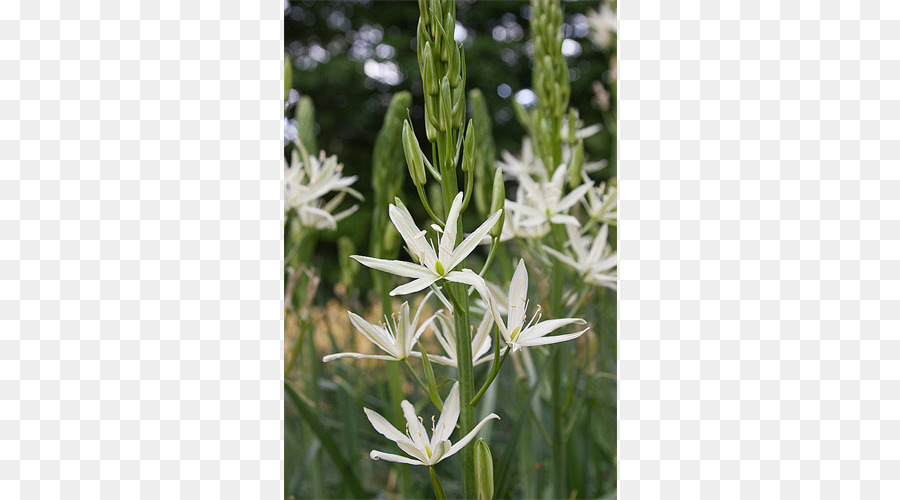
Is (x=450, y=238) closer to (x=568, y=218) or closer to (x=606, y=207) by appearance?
(x=568, y=218)

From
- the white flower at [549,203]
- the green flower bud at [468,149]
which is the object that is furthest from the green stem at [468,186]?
the white flower at [549,203]

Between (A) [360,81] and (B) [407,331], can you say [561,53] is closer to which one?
(B) [407,331]

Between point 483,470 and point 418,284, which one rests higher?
point 418,284

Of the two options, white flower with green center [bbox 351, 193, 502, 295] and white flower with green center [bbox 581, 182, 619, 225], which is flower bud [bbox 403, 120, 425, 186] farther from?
white flower with green center [bbox 581, 182, 619, 225]

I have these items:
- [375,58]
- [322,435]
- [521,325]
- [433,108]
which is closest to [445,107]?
[433,108]

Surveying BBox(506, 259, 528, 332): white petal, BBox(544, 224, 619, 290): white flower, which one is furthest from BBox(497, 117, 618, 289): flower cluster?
BBox(506, 259, 528, 332): white petal

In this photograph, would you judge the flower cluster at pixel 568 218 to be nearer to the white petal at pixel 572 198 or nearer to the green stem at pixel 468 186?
the white petal at pixel 572 198
